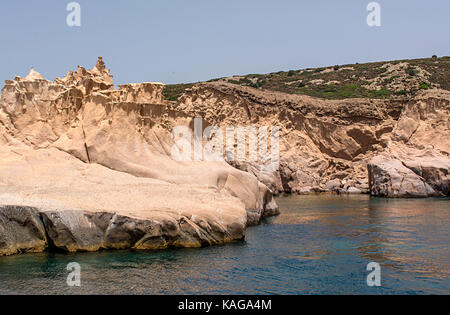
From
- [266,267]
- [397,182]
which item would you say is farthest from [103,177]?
[397,182]

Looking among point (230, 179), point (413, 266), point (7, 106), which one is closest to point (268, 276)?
point (413, 266)

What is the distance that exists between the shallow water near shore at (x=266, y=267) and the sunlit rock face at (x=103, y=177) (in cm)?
64

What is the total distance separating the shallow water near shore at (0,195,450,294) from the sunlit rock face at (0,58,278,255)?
0.64 meters

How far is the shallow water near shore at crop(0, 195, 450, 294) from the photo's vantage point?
1255cm

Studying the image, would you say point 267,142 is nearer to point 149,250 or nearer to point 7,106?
point 7,106

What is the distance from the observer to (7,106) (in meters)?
24.1

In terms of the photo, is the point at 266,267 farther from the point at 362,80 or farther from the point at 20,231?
the point at 362,80

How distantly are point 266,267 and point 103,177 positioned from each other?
354 inches

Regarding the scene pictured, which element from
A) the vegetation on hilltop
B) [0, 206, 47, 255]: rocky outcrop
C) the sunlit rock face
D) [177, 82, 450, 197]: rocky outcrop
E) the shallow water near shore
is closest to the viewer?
the shallow water near shore

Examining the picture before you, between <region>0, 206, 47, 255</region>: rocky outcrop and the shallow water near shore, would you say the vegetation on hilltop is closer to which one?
the shallow water near shore

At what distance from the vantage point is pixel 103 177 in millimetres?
21000

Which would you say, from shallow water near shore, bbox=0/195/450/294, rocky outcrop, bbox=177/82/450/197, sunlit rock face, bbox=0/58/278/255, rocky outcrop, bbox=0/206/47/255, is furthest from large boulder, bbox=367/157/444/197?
rocky outcrop, bbox=0/206/47/255

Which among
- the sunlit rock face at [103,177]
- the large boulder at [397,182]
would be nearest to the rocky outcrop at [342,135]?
the large boulder at [397,182]

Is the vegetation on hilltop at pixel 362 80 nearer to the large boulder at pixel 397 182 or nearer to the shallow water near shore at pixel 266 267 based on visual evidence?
the large boulder at pixel 397 182
